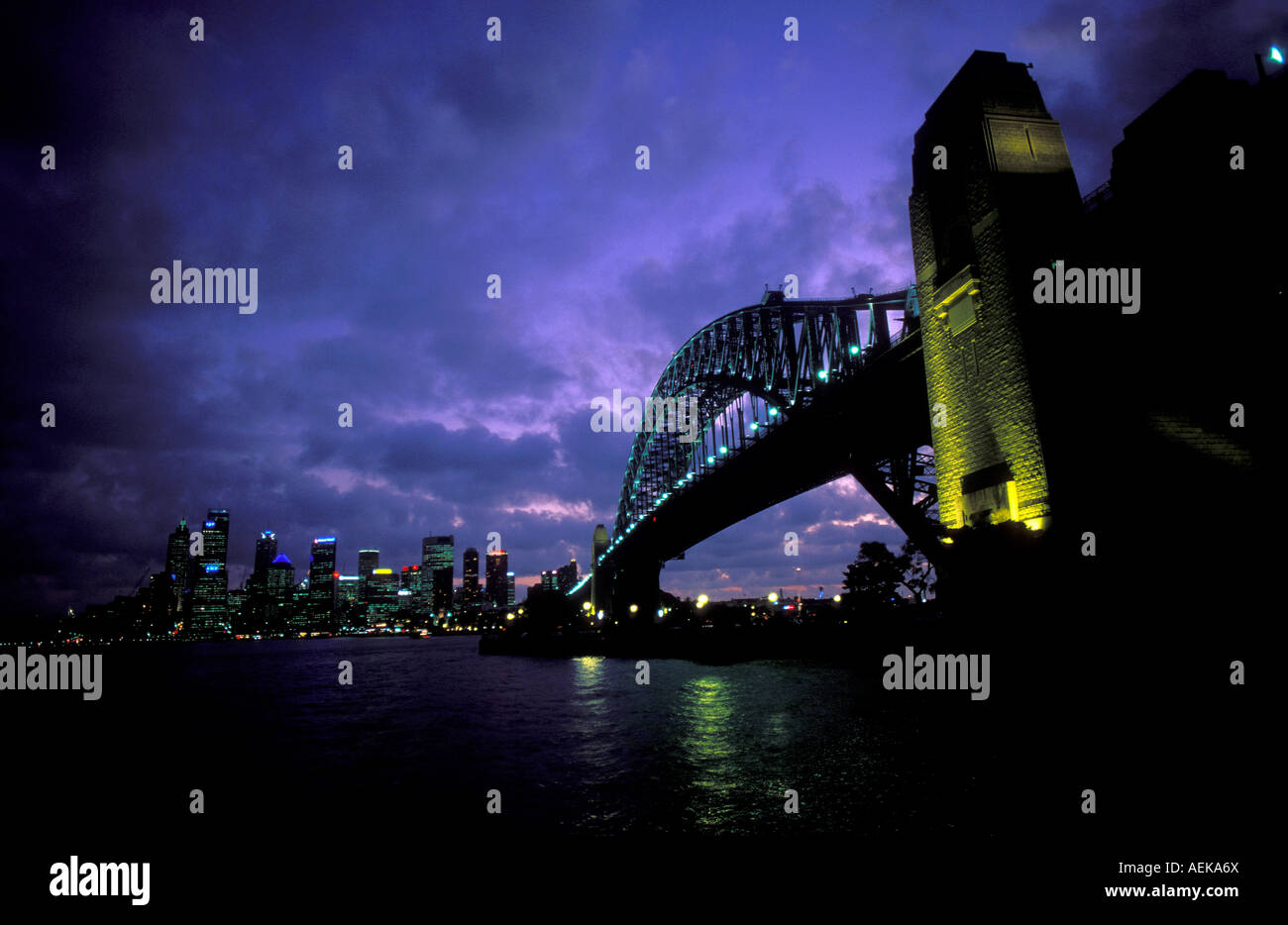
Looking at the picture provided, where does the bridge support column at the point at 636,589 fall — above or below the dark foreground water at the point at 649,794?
below

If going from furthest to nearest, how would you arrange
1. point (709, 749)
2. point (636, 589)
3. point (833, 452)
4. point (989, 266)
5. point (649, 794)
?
1. point (636, 589)
2. point (833, 452)
3. point (989, 266)
4. point (709, 749)
5. point (649, 794)

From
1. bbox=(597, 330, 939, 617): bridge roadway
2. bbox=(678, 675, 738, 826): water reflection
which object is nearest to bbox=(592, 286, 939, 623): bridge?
bbox=(597, 330, 939, 617): bridge roadway

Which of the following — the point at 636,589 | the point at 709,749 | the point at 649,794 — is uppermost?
the point at 649,794

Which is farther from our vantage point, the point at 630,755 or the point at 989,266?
the point at 989,266

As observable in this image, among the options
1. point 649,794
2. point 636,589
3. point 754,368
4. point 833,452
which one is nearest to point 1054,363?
point 649,794

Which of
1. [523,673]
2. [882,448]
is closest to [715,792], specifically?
[882,448]

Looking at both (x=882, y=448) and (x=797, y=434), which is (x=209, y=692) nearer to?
(x=797, y=434)

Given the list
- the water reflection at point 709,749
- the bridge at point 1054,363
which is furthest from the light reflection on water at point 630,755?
the bridge at point 1054,363

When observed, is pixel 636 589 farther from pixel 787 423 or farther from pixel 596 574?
pixel 787 423

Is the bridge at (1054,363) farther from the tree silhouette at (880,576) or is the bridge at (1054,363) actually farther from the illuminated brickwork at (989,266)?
the tree silhouette at (880,576)

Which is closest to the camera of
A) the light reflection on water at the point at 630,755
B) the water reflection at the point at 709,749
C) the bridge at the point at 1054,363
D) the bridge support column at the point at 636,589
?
the light reflection on water at the point at 630,755
